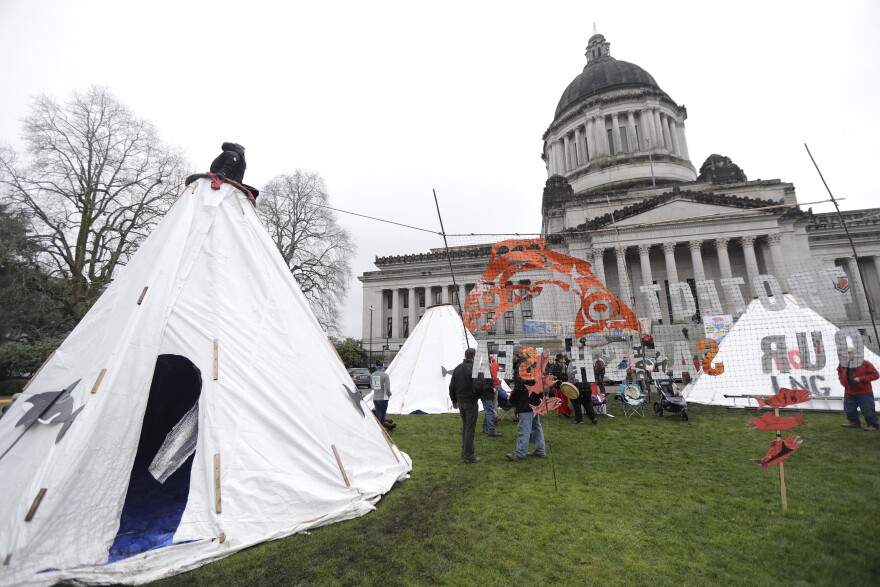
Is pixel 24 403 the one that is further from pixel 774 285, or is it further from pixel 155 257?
pixel 774 285

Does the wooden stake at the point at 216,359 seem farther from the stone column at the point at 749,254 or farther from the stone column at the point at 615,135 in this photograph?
the stone column at the point at 615,135

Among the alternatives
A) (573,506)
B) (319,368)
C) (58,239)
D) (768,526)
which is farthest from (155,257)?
(58,239)

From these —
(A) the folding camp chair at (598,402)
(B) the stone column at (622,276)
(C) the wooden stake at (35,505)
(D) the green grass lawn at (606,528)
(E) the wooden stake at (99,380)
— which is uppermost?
(B) the stone column at (622,276)

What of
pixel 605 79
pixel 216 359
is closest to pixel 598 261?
pixel 605 79

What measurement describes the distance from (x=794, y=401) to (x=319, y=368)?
5772mm

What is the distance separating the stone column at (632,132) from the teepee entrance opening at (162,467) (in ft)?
158

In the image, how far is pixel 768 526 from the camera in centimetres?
380

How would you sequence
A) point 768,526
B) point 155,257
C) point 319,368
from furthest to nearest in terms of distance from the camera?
point 319,368
point 155,257
point 768,526

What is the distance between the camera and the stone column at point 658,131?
138 feet

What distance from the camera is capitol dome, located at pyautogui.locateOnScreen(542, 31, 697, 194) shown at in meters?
41.2

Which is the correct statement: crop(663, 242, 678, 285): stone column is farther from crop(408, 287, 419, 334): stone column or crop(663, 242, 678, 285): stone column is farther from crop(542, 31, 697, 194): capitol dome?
crop(408, 287, 419, 334): stone column

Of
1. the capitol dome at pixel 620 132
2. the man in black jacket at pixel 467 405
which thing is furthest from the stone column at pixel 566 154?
the man in black jacket at pixel 467 405

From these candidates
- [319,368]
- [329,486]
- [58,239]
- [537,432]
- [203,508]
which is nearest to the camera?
[203,508]

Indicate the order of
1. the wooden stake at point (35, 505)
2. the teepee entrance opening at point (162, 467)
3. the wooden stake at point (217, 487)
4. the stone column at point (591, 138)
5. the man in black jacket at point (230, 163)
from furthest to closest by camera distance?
the stone column at point (591, 138)
the man in black jacket at point (230, 163)
the teepee entrance opening at point (162, 467)
the wooden stake at point (217, 487)
the wooden stake at point (35, 505)
